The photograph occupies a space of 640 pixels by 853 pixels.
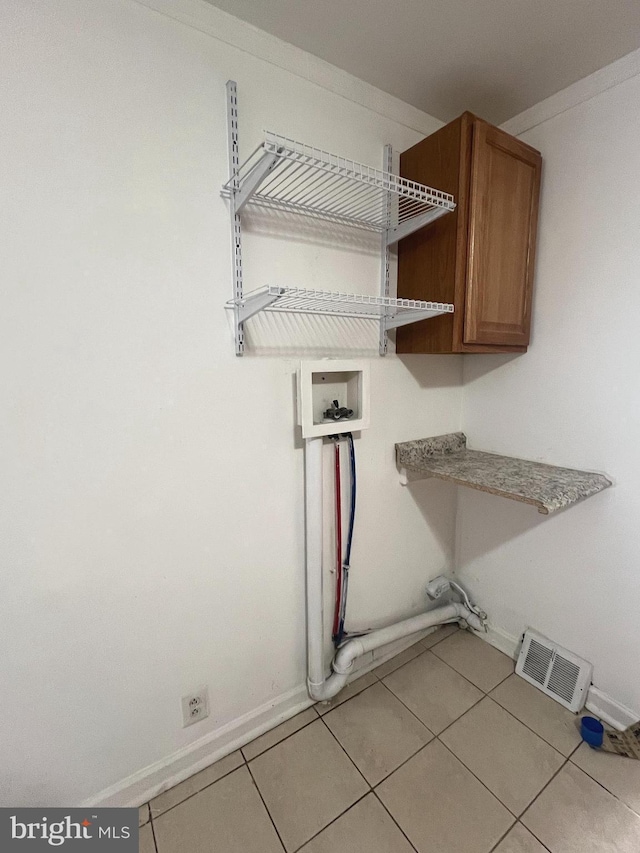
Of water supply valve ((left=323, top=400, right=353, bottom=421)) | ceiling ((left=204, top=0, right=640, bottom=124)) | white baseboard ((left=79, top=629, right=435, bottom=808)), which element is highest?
ceiling ((left=204, top=0, right=640, bottom=124))

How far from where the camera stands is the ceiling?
3.41ft

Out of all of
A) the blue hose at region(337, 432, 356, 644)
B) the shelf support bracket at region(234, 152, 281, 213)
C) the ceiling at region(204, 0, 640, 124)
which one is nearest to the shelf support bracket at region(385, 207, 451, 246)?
the ceiling at region(204, 0, 640, 124)

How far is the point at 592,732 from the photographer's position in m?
1.31

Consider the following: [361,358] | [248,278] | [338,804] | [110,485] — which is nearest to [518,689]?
[338,804]

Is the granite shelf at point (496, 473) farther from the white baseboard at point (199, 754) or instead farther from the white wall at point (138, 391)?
the white baseboard at point (199, 754)

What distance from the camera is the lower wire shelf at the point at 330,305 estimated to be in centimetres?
98

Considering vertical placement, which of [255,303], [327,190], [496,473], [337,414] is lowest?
[496,473]

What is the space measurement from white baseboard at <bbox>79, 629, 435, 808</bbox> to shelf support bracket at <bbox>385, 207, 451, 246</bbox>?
1.79 meters

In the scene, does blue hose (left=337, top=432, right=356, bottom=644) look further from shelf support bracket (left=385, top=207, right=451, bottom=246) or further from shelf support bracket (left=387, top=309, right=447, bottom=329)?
shelf support bracket (left=385, top=207, right=451, bottom=246)

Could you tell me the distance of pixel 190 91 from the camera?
40.7 inches

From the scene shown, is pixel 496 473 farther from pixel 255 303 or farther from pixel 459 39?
pixel 459 39

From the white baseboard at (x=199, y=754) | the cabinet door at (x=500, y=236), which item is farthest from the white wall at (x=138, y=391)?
the cabinet door at (x=500, y=236)

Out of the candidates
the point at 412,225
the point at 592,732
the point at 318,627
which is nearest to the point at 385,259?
the point at 412,225

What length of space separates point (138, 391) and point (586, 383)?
61.7 inches
